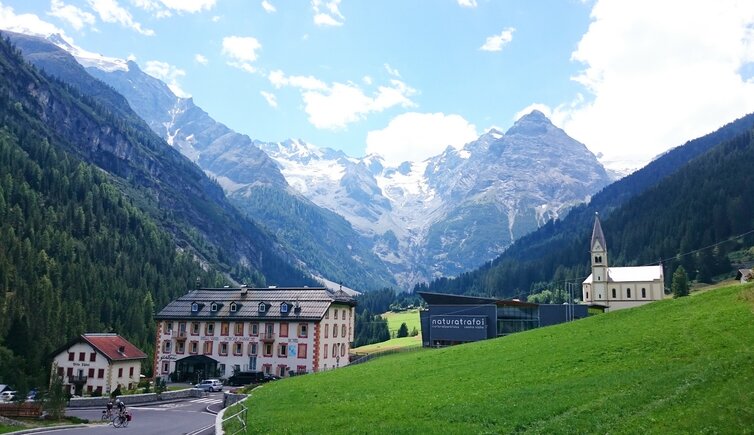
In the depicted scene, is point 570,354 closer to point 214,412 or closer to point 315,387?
point 315,387

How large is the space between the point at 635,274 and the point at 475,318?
70.0 metres

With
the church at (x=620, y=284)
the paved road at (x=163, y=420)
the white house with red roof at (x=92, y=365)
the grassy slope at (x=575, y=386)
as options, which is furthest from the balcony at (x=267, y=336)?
the church at (x=620, y=284)

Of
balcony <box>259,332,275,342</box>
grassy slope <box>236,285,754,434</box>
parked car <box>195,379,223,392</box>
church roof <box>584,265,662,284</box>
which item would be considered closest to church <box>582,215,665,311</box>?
church roof <box>584,265,662,284</box>

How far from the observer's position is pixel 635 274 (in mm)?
148500

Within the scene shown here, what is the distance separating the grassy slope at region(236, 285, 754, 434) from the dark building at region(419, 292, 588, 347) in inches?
1716

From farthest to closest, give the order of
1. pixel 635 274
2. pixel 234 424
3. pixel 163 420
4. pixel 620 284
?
1. pixel 620 284
2. pixel 635 274
3. pixel 163 420
4. pixel 234 424

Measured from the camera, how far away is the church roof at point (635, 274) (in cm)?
14525

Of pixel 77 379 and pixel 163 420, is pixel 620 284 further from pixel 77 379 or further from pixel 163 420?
pixel 163 420

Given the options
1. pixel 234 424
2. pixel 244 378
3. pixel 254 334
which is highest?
pixel 254 334

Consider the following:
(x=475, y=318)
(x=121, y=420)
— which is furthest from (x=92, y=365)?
(x=475, y=318)

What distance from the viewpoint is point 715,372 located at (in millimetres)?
28359

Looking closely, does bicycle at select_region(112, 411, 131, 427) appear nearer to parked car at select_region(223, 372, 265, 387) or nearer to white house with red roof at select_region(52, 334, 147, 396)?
parked car at select_region(223, 372, 265, 387)

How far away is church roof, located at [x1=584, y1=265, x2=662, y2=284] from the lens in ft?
477

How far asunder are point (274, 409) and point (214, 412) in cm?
1919
